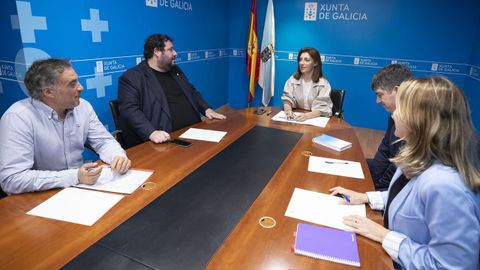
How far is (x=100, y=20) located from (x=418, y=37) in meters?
4.06

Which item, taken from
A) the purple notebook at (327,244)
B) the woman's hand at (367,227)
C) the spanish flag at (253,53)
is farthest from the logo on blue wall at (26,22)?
the spanish flag at (253,53)

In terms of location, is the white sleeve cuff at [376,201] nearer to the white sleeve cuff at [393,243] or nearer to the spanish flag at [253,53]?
the white sleeve cuff at [393,243]

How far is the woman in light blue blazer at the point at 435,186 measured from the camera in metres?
0.85

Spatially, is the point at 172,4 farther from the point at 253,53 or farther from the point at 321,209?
the point at 321,209

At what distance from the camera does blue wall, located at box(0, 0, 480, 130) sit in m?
2.50

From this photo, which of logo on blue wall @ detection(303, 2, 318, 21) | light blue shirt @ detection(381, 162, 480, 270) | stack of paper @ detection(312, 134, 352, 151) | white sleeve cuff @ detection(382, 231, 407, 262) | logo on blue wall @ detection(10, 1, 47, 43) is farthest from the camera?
logo on blue wall @ detection(303, 2, 318, 21)

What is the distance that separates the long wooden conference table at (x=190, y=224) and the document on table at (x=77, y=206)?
0.09 ft

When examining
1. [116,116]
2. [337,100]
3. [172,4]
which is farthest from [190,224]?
[172,4]

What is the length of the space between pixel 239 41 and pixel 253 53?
43 cm

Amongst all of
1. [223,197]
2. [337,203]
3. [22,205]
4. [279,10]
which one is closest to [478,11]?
[279,10]

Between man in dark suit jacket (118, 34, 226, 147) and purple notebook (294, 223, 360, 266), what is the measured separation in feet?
4.86

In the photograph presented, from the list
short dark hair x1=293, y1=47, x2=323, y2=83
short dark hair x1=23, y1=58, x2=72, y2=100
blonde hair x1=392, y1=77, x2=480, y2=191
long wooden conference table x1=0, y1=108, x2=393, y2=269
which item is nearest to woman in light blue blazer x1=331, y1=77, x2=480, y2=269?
blonde hair x1=392, y1=77, x2=480, y2=191

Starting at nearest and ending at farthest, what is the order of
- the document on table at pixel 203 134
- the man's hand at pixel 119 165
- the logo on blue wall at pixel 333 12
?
the man's hand at pixel 119 165, the document on table at pixel 203 134, the logo on blue wall at pixel 333 12

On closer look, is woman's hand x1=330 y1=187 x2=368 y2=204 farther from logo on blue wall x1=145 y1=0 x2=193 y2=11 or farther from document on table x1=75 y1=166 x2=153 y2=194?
logo on blue wall x1=145 y1=0 x2=193 y2=11
